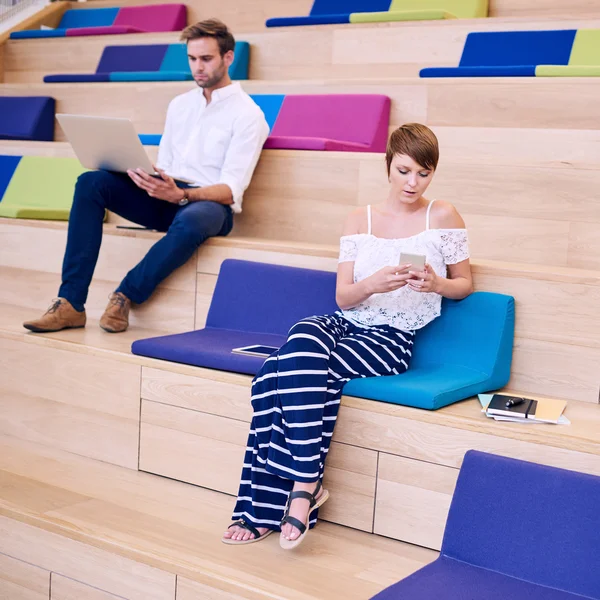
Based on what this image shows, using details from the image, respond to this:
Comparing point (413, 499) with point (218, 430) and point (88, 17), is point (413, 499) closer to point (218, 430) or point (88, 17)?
point (218, 430)

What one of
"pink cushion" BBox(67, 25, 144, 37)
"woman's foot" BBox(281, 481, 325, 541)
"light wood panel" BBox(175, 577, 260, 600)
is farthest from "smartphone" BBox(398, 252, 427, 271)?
"pink cushion" BBox(67, 25, 144, 37)

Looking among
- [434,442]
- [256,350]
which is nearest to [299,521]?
[434,442]

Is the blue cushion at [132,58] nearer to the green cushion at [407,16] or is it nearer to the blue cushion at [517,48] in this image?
the green cushion at [407,16]

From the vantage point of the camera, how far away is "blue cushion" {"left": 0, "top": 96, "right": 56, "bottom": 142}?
4317 mm

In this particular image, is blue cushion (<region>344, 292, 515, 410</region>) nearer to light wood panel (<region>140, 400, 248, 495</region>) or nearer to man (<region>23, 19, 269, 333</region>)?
light wood panel (<region>140, 400, 248, 495</region>)

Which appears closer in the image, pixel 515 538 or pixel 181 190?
pixel 515 538

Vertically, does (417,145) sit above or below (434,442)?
above

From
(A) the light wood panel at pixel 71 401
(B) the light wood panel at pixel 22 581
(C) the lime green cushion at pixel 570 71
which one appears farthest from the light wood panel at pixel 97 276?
(C) the lime green cushion at pixel 570 71

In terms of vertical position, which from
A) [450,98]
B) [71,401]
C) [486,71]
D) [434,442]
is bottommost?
[71,401]

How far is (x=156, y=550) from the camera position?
2115 mm

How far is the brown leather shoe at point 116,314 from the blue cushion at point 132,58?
1826 mm

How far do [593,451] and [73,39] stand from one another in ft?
12.9

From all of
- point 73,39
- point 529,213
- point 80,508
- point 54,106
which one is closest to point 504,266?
point 529,213

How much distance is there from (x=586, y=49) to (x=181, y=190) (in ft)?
5.63
